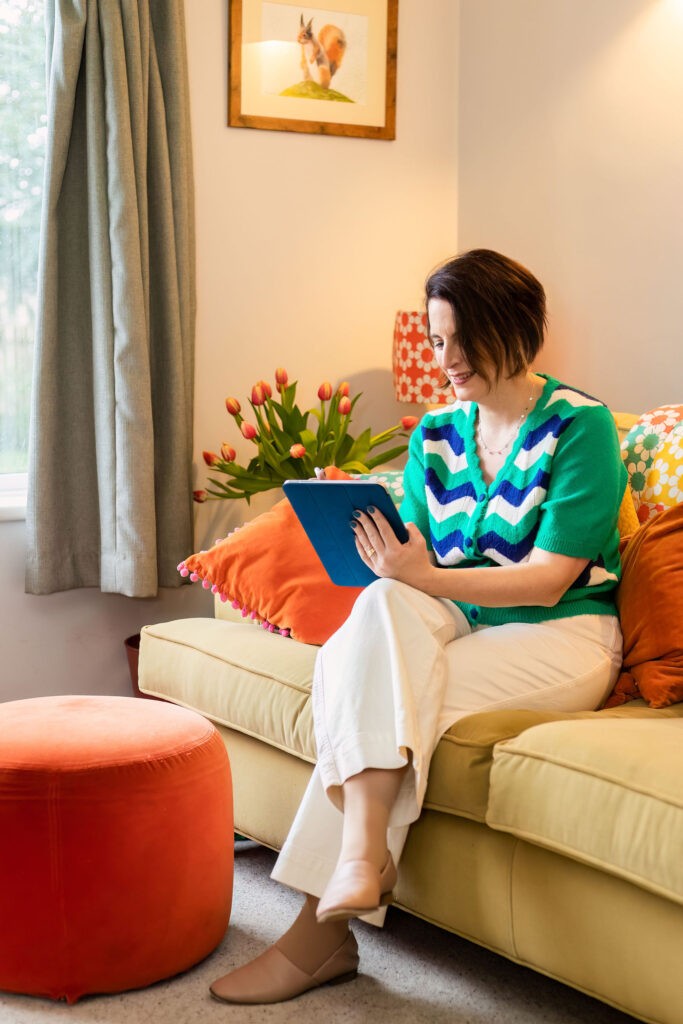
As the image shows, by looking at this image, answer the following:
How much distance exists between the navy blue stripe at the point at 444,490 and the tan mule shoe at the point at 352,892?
70cm

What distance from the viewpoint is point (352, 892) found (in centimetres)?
127

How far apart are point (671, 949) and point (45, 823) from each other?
2.71 feet

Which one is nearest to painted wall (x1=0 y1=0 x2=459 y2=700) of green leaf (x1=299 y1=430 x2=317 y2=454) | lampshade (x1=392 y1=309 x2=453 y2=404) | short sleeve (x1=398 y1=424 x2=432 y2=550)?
lampshade (x1=392 y1=309 x2=453 y2=404)

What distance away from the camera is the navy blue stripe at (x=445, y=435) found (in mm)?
1887

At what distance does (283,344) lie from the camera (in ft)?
10.5

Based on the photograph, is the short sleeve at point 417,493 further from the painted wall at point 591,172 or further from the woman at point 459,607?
the painted wall at point 591,172

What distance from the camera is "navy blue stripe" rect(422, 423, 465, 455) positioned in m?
1.89

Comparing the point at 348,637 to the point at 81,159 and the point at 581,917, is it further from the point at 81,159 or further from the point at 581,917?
the point at 81,159

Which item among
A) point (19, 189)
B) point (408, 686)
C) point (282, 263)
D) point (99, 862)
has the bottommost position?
point (99, 862)

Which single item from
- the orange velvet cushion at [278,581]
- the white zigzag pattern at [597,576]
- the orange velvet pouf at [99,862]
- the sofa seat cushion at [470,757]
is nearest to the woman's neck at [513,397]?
the white zigzag pattern at [597,576]

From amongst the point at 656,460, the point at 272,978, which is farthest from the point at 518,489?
the point at 272,978

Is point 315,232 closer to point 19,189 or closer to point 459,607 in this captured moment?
point 19,189

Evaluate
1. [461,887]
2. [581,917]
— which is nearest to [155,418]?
[461,887]

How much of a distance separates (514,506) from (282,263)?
66.9 inches
